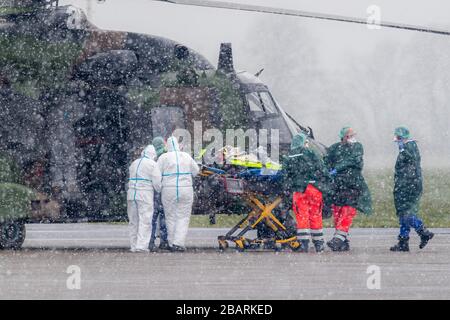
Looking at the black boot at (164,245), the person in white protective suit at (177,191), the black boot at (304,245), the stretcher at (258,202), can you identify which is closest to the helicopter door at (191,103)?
the stretcher at (258,202)

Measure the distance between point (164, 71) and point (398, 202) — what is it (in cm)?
407

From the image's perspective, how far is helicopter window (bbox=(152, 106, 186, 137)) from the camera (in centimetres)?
1977

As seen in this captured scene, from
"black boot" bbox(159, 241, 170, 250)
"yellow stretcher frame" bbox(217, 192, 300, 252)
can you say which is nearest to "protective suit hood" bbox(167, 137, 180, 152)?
"yellow stretcher frame" bbox(217, 192, 300, 252)

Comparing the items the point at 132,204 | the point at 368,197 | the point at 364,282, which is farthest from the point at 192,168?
the point at 364,282

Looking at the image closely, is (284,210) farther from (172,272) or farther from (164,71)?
(172,272)

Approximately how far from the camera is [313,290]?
1267 cm

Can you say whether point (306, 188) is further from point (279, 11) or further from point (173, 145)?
point (279, 11)

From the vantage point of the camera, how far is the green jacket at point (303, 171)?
18531mm

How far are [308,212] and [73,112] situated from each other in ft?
12.4

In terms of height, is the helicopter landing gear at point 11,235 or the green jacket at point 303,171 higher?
the green jacket at point 303,171

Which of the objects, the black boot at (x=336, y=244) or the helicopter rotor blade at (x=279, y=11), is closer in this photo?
the helicopter rotor blade at (x=279, y=11)

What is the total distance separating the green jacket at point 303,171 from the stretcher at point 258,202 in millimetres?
194

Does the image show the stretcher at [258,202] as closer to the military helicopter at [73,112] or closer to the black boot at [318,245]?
the black boot at [318,245]

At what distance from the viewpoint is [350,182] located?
19.0 metres
